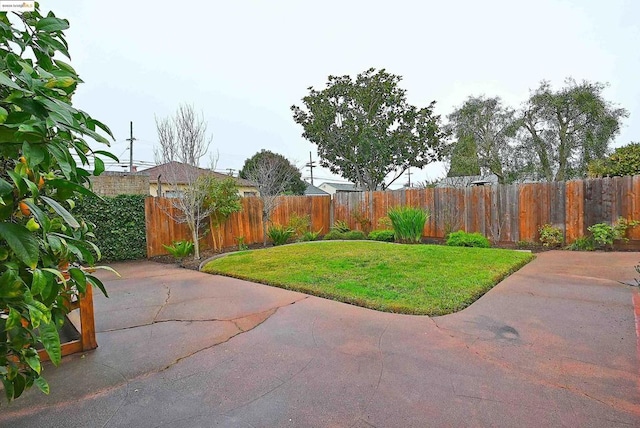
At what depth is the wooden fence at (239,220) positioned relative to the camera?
7.77m

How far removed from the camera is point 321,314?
3447 millimetres

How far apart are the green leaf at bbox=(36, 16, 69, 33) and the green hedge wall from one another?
6.92 m

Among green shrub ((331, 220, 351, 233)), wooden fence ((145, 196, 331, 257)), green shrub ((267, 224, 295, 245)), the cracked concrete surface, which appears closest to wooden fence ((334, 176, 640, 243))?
green shrub ((331, 220, 351, 233))

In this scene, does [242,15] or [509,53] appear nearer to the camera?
[242,15]

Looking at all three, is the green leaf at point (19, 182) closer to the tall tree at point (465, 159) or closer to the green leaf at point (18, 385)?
the green leaf at point (18, 385)

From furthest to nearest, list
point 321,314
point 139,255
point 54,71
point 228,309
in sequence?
point 139,255 < point 228,309 < point 321,314 < point 54,71

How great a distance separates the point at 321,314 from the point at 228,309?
1090mm

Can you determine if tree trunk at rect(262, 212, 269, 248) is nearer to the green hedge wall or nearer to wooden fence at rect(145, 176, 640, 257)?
wooden fence at rect(145, 176, 640, 257)

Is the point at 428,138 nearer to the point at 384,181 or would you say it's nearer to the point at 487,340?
the point at 384,181

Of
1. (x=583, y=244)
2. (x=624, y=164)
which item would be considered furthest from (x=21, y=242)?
(x=624, y=164)

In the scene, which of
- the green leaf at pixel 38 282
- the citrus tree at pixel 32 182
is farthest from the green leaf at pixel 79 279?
the green leaf at pixel 38 282

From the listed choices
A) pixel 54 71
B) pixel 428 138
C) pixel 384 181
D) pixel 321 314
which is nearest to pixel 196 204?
pixel 321 314

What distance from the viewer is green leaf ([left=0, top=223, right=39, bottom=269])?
83cm

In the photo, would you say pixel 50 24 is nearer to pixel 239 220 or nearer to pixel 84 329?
pixel 84 329
